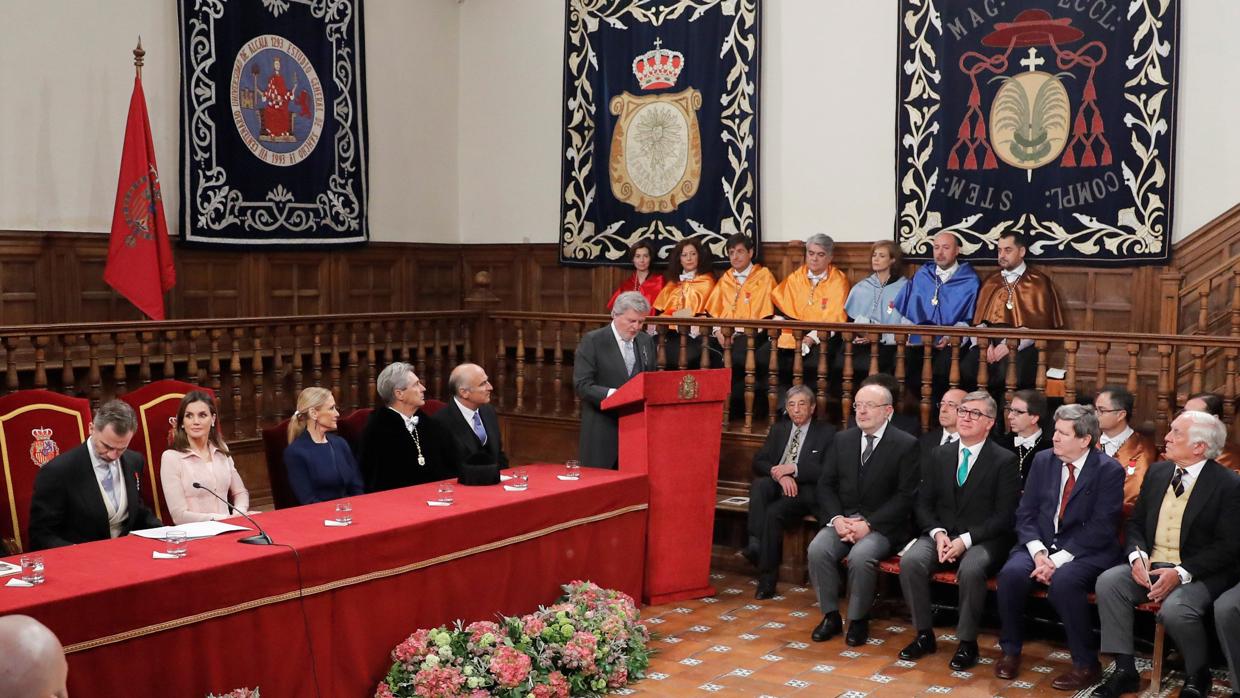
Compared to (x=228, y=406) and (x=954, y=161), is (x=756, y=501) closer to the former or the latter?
(x=954, y=161)

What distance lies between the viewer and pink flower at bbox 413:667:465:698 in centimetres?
447

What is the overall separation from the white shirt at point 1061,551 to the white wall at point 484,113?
303 centimetres

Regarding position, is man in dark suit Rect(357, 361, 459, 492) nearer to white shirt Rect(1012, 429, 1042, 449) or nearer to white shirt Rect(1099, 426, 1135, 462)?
white shirt Rect(1012, 429, 1042, 449)

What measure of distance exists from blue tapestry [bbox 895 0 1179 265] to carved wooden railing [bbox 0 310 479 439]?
3.47 metres

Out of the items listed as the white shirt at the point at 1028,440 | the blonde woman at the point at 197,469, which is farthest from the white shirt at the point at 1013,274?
the blonde woman at the point at 197,469

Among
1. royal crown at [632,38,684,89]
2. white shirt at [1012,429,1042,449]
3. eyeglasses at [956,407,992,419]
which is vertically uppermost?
royal crown at [632,38,684,89]

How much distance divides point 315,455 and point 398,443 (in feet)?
1.36

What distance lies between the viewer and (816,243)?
843 cm

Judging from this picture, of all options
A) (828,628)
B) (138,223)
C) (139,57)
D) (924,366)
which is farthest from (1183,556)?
(139,57)

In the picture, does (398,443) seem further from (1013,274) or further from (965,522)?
(1013,274)

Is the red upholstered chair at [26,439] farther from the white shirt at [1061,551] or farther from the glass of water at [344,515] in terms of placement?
the white shirt at [1061,551]

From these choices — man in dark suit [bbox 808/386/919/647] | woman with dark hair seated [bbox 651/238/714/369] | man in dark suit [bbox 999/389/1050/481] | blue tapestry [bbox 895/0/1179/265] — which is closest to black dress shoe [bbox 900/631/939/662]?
man in dark suit [bbox 808/386/919/647]

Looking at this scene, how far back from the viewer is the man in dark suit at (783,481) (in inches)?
264

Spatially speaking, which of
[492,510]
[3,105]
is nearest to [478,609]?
[492,510]
